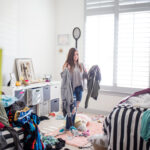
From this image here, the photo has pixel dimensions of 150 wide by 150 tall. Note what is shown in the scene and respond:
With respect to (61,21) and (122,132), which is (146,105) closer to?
(122,132)

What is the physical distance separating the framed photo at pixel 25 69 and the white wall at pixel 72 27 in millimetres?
943

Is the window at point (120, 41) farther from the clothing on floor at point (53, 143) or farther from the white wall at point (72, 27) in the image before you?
the clothing on floor at point (53, 143)

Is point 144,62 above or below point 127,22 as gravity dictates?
below

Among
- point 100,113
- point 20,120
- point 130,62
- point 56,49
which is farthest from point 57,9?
point 20,120

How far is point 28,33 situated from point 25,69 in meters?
0.76

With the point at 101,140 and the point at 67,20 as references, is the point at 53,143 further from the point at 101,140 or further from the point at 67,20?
the point at 67,20

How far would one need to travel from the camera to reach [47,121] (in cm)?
364

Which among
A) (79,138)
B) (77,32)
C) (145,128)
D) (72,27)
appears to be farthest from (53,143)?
(72,27)

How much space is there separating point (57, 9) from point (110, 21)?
1.42 meters

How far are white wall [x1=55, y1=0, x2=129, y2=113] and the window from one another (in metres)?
0.16

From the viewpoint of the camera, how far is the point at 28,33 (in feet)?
13.1

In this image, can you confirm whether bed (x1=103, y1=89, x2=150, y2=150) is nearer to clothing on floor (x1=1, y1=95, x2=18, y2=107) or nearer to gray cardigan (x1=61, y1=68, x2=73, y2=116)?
gray cardigan (x1=61, y1=68, x2=73, y2=116)

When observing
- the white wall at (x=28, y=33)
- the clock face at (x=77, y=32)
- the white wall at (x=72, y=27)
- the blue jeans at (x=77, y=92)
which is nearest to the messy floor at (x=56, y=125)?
the white wall at (x=72, y=27)

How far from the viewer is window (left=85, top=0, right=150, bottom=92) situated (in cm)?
Answer: 381
